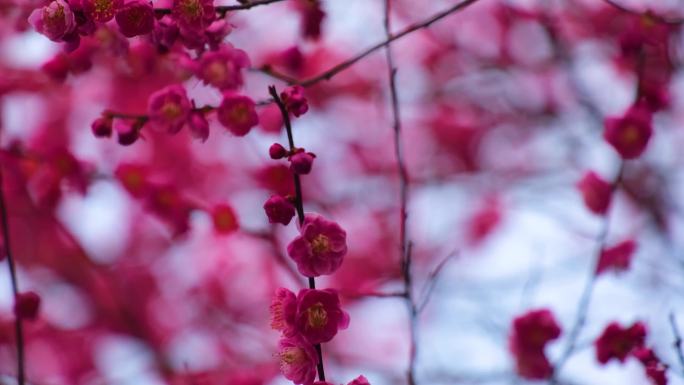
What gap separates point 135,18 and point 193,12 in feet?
0.48

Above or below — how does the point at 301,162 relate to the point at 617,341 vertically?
above

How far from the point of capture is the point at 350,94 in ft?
22.7

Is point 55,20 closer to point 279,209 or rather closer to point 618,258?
point 279,209

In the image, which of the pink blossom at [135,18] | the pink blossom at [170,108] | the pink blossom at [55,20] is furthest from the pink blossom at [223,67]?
the pink blossom at [55,20]

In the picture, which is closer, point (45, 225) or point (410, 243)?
point (410, 243)

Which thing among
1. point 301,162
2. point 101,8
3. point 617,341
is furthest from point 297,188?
point 617,341

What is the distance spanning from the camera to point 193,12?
7.48 feet

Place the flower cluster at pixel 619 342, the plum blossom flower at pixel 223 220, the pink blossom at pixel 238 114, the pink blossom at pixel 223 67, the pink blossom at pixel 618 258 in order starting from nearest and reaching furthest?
1. the pink blossom at pixel 238 114
2. the pink blossom at pixel 223 67
3. the flower cluster at pixel 619 342
4. the pink blossom at pixel 618 258
5. the plum blossom flower at pixel 223 220

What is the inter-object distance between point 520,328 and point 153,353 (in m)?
3.36

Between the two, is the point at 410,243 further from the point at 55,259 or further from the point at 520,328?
the point at 55,259

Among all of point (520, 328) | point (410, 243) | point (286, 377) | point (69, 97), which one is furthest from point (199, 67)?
point (69, 97)

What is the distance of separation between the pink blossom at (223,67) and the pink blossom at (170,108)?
0.09 metres

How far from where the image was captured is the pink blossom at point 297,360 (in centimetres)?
204

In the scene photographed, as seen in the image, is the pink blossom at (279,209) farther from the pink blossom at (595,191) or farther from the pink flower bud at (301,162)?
the pink blossom at (595,191)
